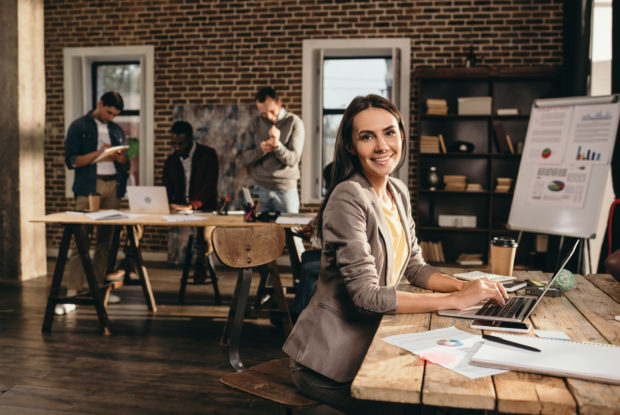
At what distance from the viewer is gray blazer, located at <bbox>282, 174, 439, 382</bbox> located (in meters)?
1.43

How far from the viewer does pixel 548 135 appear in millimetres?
3445

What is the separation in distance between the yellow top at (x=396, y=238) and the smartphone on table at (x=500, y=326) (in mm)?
370

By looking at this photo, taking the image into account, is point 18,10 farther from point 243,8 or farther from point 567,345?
point 567,345

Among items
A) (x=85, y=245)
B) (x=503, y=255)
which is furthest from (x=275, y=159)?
(x=503, y=255)

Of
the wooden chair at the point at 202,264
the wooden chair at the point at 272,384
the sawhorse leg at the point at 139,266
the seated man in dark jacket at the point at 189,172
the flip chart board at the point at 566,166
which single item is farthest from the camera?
the seated man in dark jacket at the point at 189,172

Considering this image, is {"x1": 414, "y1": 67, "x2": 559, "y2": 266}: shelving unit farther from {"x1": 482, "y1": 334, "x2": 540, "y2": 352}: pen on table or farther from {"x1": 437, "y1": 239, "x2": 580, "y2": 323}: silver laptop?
{"x1": 482, "y1": 334, "x2": 540, "y2": 352}: pen on table

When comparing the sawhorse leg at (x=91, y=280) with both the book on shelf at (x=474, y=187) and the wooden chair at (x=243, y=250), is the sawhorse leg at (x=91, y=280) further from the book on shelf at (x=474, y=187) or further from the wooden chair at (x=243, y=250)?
the book on shelf at (x=474, y=187)

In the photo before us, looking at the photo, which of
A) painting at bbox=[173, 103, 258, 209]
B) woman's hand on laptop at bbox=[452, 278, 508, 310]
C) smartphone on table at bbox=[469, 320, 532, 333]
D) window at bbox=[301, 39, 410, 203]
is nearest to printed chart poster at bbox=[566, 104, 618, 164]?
woman's hand on laptop at bbox=[452, 278, 508, 310]

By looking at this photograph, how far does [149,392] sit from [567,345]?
223 cm

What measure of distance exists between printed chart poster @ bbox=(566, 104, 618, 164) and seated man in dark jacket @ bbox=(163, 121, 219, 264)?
9.34 ft

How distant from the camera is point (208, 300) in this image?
4734 mm

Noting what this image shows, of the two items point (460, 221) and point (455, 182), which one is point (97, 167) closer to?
point (455, 182)

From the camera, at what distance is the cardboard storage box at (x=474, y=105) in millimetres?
5660

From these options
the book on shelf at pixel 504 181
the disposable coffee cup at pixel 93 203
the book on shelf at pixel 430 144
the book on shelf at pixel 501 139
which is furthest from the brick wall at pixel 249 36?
the disposable coffee cup at pixel 93 203
